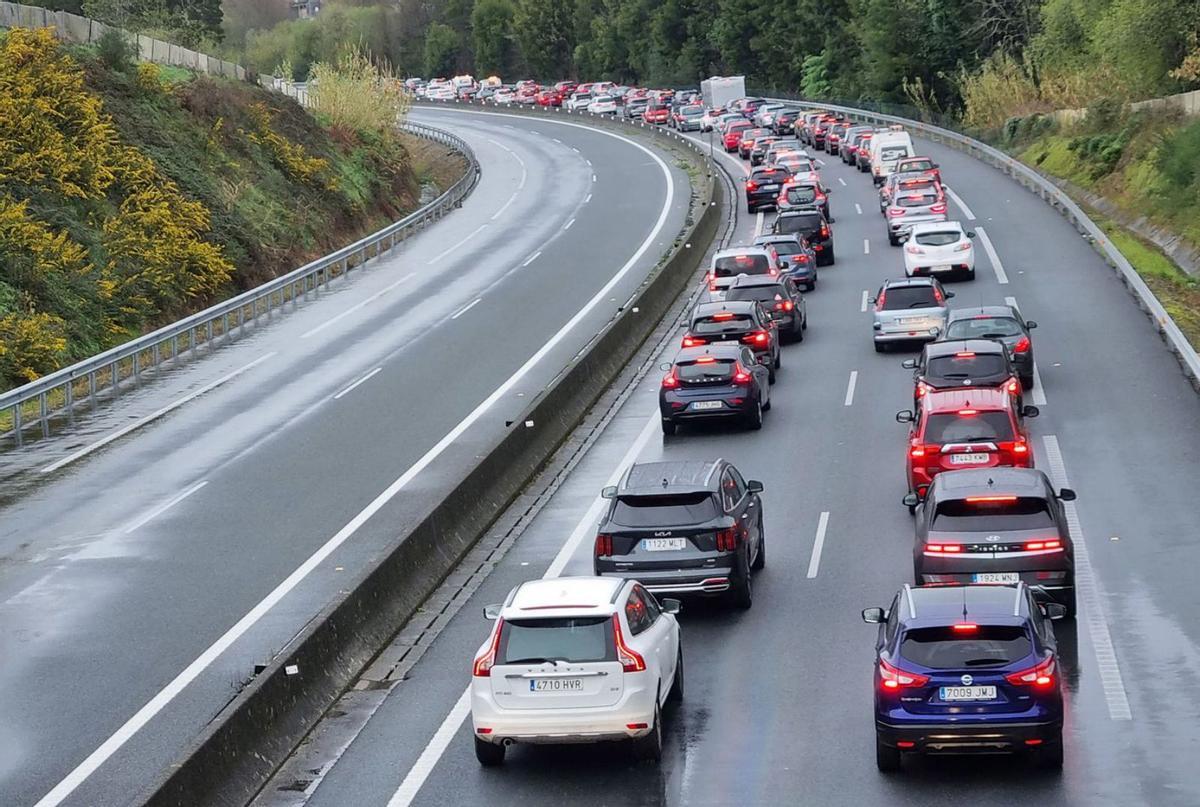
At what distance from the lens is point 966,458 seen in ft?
74.1

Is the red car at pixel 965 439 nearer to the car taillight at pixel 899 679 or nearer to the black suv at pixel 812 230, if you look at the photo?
the car taillight at pixel 899 679

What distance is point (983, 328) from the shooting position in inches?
1216

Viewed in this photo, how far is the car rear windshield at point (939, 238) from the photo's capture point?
4378cm

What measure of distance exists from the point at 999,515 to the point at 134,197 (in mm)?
36085

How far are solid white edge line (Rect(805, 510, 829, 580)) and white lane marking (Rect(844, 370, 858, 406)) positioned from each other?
7705 millimetres

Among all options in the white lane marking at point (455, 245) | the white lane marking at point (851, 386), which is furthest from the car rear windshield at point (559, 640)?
the white lane marking at point (455, 245)

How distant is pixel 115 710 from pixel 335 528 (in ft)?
23.2

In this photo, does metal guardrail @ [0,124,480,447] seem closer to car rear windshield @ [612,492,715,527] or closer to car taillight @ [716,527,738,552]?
car rear windshield @ [612,492,715,527]

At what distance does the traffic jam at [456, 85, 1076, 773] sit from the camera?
1386cm

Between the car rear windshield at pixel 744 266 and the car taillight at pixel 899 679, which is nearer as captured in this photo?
the car taillight at pixel 899 679

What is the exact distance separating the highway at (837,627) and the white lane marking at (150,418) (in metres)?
7.99

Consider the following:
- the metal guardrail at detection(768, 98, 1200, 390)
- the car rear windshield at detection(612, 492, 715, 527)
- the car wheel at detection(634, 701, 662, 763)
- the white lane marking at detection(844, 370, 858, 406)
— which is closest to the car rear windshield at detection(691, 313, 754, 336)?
the white lane marking at detection(844, 370, 858, 406)

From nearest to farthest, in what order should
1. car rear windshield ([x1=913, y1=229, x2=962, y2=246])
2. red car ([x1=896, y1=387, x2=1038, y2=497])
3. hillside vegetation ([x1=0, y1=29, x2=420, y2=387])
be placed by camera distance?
1. red car ([x1=896, y1=387, x2=1038, y2=497])
2. hillside vegetation ([x1=0, y1=29, x2=420, y2=387])
3. car rear windshield ([x1=913, y1=229, x2=962, y2=246])

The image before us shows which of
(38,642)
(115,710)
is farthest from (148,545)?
(115,710)
